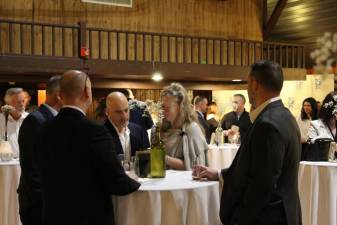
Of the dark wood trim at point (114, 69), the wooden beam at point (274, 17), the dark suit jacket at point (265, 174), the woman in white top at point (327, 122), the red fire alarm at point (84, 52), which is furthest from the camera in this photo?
the wooden beam at point (274, 17)

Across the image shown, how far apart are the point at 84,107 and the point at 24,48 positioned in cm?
808

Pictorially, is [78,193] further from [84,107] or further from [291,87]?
[291,87]

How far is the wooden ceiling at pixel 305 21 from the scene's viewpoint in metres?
12.5

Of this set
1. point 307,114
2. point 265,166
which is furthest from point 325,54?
point 307,114

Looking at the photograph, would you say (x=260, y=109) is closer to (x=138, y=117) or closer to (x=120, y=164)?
Answer: (x=120, y=164)

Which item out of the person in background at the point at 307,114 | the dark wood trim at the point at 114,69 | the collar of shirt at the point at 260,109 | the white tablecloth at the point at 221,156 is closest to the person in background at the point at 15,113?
the white tablecloth at the point at 221,156

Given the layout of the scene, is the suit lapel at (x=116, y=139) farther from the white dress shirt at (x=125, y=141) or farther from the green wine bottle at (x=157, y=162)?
the green wine bottle at (x=157, y=162)

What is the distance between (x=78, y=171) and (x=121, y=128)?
1.27 meters

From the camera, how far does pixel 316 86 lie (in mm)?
11945

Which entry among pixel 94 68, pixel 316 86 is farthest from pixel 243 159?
pixel 316 86

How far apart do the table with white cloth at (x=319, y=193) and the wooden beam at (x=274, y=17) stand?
8.37m

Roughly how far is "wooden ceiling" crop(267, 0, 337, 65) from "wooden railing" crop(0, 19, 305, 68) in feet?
3.74

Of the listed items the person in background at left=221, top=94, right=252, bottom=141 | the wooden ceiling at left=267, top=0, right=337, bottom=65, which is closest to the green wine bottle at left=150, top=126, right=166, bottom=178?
the person in background at left=221, top=94, right=252, bottom=141

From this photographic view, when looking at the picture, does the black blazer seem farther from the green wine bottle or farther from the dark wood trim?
the dark wood trim
